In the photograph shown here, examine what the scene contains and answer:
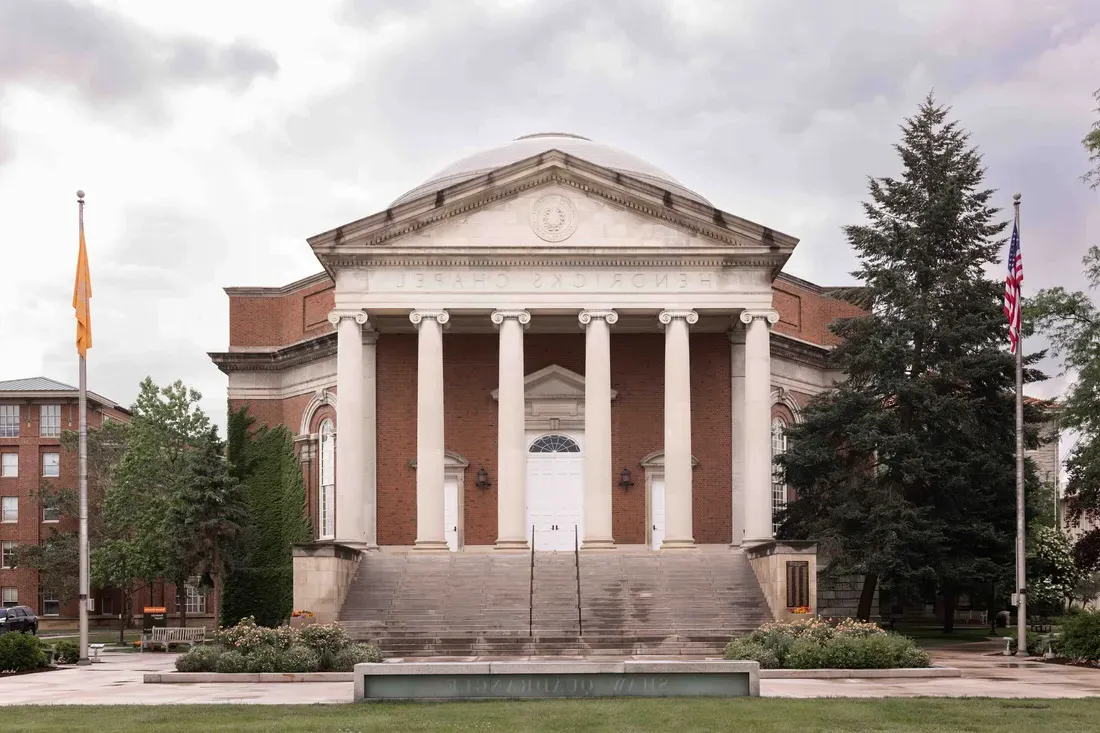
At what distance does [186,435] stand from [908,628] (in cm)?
3011

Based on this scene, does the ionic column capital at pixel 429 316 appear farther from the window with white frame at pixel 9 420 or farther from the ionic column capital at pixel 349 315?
the window with white frame at pixel 9 420

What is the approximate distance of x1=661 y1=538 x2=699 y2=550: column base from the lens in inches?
1455

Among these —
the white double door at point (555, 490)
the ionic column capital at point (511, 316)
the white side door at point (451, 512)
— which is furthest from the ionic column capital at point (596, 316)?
the white side door at point (451, 512)

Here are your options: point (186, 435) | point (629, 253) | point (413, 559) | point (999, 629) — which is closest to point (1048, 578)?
point (999, 629)

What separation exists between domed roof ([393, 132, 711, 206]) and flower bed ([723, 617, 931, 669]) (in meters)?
25.0

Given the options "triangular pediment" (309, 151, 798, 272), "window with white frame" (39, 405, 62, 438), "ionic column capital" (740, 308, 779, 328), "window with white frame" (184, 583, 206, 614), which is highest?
"triangular pediment" (309, 151, 798, 272)

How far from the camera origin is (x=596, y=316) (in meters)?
38.2

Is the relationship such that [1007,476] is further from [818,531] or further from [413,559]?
[413,559]

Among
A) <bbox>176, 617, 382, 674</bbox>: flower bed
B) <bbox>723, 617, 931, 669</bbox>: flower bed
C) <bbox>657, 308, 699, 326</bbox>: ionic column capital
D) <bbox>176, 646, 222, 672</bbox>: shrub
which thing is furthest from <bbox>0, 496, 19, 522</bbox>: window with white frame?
<bbox>723, 617, 931, 669</bbox>: flower bed

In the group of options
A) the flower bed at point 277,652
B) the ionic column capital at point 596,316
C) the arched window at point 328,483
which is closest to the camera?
the flower bed at point 277,652

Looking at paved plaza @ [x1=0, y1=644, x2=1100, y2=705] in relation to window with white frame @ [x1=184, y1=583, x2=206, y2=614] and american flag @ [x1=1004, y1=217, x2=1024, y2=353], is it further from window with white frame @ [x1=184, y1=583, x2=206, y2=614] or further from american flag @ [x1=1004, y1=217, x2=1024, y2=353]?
window with white frame @ [x1=184, y1=583, x2=206, y2=614]

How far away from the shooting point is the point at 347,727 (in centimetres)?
1630

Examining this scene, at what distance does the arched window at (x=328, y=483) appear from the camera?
44781mm

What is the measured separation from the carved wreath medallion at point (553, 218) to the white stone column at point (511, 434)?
2388 millimetres
